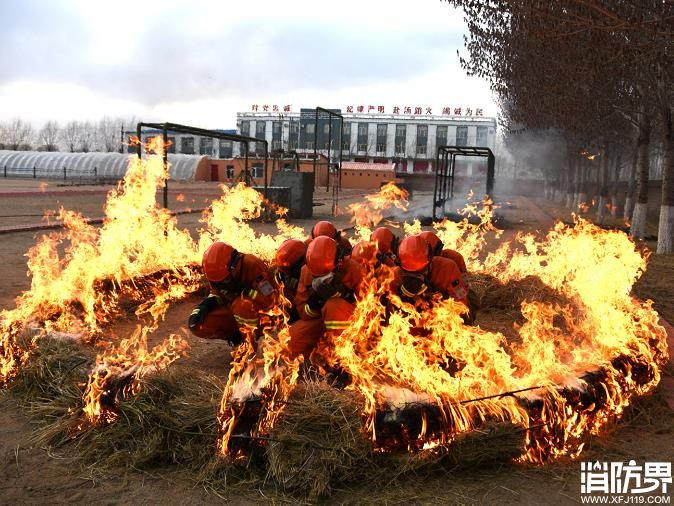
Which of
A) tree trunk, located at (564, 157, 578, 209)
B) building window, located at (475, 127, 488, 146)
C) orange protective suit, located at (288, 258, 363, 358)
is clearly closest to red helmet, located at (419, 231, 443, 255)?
orange protective suit, located at (288, 258, 363, 358)

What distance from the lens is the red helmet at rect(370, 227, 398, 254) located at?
6.02 meters

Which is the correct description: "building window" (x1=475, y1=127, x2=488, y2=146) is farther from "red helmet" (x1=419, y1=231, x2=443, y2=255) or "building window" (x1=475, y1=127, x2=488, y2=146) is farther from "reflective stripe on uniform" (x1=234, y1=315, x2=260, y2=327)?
"reflective stripe on uniform" (x1=234, y1=315, x2=260, y2=327)

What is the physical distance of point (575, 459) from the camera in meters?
3.60

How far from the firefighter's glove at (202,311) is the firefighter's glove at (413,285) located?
5.55ft

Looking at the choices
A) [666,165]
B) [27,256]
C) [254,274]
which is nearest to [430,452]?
[254,274]

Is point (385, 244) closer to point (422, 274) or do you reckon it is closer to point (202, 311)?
point (422, 274)

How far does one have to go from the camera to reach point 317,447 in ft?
10.8

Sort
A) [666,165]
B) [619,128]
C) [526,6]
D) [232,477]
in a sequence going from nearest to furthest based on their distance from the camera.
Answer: [232,477] → [526,6] → [666,165] → [619,128]

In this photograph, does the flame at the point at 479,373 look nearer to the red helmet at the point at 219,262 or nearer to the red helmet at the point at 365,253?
the red helmet at the point at 365,253

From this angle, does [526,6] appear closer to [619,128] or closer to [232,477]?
[232,477]

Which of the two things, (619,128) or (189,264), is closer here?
(189,264)

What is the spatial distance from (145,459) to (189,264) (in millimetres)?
4563

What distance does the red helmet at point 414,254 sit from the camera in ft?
15.6

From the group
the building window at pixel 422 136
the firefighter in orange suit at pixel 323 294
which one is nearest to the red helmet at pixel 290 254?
the firefighter in orange suit at pixel 323 294
